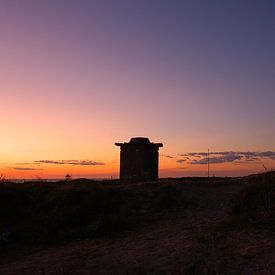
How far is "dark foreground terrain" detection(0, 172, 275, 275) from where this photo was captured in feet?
33.3

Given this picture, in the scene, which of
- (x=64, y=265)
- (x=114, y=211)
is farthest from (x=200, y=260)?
(x=114, y=211)

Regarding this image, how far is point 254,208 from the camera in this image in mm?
13781

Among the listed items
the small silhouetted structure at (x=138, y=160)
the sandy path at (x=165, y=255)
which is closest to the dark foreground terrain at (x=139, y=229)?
the sandy path at (x=165, y=255)

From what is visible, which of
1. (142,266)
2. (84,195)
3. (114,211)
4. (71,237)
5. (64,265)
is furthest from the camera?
(84,195)

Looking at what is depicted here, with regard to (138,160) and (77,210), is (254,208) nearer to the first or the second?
(77,210)

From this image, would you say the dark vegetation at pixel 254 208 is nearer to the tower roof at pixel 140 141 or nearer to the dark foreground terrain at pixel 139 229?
the dark foreground terrain at pixel 139 229

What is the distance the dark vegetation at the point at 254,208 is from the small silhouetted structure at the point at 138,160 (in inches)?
463

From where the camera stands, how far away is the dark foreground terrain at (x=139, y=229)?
33.3 ft

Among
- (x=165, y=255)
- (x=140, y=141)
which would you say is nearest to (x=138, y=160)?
(x=140, y=141)

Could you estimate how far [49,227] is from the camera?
50.1 feet

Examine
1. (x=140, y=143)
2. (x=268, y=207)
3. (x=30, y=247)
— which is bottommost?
(x=30, y=247)

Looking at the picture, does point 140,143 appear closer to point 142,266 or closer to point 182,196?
point 182,196

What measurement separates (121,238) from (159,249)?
207cm

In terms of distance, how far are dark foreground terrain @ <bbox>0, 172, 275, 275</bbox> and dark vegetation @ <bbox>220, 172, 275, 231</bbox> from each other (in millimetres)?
29
